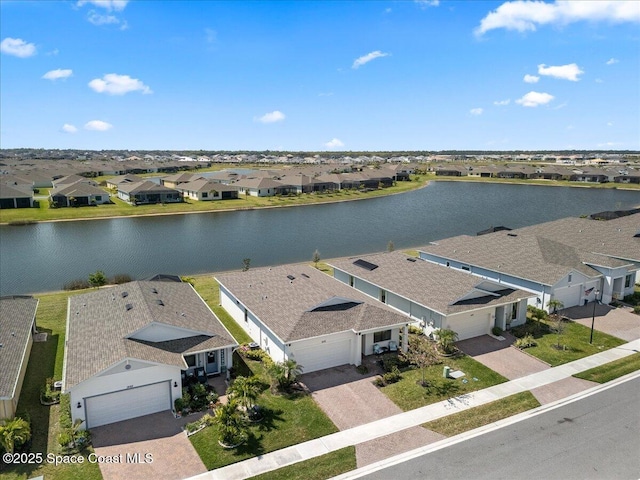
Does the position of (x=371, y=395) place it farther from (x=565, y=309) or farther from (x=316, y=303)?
(x=565, y=309)

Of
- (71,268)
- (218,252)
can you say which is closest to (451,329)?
(218,252)

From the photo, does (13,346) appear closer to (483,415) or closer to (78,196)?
(483,415)

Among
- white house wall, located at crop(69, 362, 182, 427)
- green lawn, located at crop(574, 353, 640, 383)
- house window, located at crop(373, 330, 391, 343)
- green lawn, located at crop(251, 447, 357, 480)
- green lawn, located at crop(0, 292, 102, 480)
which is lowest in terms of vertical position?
green lawn, located at crop(574, 353, 640, 383)

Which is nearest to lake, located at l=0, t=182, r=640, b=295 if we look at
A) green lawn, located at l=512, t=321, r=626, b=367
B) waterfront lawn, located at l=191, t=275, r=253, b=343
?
waterfront lawn, located at l=191, t=275, r=253, b=343

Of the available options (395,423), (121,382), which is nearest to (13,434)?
(121,382)

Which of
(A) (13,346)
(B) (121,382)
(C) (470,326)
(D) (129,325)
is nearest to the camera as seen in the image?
(B) (121,382)

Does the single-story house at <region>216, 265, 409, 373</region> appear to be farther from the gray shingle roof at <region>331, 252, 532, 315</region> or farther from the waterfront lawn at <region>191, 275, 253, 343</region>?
the gray shingle roof at <region>331, 252, 532, 315</region>

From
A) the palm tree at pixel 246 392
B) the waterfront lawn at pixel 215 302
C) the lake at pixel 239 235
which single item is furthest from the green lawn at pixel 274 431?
the lake at pixel 239 235
